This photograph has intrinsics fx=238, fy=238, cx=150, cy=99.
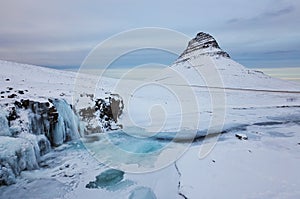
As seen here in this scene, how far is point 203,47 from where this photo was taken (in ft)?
244

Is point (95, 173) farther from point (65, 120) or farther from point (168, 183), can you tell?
point (65, 120)

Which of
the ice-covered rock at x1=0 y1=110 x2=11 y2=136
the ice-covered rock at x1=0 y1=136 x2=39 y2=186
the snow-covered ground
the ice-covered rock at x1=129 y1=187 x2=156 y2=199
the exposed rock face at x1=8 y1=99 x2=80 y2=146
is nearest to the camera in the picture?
the ice-covered rock at x1=129 y1=187 x2=156 y2=199

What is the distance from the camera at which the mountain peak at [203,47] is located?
68.8 metres

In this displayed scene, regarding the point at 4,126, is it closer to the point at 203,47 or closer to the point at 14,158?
the point at 14,158

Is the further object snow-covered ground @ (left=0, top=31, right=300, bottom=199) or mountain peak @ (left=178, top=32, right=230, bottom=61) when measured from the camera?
mountain peak @ (left=178, top=32, right=230, bottom=61)

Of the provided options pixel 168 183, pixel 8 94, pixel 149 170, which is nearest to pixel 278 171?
pixel 168 183

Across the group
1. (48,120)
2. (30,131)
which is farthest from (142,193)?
(48,120)

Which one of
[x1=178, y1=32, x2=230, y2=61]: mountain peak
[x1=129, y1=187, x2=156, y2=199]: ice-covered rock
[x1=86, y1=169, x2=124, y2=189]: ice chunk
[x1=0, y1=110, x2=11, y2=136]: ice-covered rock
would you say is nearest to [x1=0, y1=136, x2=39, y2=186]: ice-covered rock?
[x1=0, y1=110, x2=11, y2=136]: ice-covered rock

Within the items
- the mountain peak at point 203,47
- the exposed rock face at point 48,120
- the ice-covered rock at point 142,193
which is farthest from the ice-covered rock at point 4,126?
the mountain peak at point 203,47

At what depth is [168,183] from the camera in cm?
702

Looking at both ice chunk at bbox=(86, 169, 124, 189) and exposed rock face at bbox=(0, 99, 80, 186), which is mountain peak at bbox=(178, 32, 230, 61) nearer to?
exposed rock face at bbox=(0, 99, 80, 186)

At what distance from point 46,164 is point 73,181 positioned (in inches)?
70.9

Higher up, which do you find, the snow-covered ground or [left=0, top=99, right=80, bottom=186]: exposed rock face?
[left=0, top=99, right=80, bottom=186]: exposed rock face

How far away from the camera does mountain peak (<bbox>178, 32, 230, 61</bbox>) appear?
68.8 m
